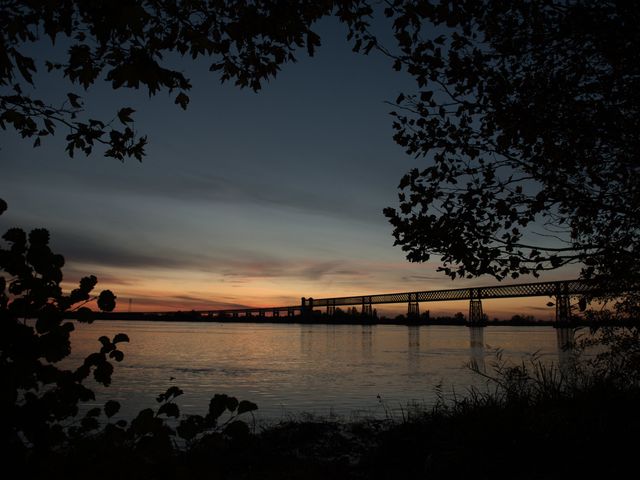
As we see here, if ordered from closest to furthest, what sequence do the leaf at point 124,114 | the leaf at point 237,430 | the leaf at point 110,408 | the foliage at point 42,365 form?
1. the foliage at point 42,365
2. the leaf at point 237,430
3. the leaf at point 110,408
4. the leaf at point 124,114

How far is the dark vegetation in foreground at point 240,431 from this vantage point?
2.70m

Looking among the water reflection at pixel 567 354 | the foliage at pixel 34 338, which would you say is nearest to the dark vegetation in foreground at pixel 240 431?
the foliage at pixel 34 338

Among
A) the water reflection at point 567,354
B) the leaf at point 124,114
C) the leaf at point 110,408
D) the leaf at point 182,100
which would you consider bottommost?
the water reflection at point 567,354

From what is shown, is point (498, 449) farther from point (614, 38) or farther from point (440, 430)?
point (614, 38)

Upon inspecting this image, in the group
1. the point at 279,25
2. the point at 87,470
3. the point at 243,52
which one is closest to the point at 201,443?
the point at 87,470

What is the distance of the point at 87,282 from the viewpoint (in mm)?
3123

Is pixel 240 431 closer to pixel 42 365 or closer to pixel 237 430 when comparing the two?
pixel 237 430

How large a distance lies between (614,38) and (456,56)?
6.63 ft

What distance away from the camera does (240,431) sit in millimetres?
3271

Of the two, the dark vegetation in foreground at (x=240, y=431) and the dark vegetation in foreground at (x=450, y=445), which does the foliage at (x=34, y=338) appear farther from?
the dark vegetation in foreground at (x=450, y=445)

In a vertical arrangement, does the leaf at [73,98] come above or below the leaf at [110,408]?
above

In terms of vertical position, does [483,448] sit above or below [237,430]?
below

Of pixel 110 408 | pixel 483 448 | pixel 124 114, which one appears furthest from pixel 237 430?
pixel 483 448

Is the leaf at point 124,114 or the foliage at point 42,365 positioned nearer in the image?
the foliage at point 42,365
